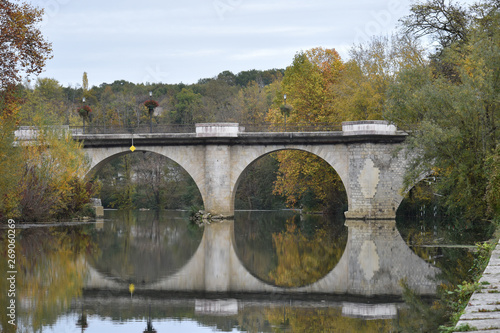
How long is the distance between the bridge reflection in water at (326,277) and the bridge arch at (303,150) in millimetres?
11350

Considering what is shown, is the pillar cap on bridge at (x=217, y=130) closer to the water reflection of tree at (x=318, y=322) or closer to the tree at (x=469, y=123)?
the tree at (x=469, y=123)

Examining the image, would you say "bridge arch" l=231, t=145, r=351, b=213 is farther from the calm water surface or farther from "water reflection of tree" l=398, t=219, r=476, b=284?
the calm water surface

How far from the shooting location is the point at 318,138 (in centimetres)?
3200

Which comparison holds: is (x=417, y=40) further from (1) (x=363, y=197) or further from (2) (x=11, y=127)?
(2) (x=11, y=127)

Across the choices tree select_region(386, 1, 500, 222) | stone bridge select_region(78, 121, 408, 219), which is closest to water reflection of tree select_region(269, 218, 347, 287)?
tree select_region(386, 1, 500, 222)

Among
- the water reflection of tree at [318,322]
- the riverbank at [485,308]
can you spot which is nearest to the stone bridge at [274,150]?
the water reflection of tree at [318,322]

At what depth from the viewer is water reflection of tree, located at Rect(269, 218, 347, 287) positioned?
1494cm

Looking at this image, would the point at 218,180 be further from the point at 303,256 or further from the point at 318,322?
the point at 318,322

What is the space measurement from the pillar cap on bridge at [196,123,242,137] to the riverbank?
2258 cm

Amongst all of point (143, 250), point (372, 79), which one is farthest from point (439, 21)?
point (143, 250)

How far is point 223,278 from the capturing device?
1498cm

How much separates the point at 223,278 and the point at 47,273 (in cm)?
368

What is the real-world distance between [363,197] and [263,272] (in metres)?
16.5

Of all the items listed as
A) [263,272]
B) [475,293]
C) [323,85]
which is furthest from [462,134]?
[323,85]
